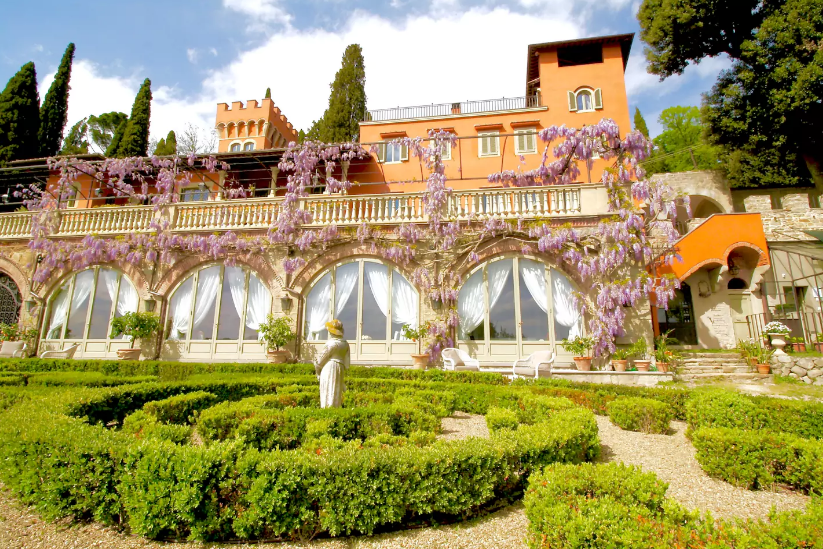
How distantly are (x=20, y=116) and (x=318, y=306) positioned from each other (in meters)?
20.4

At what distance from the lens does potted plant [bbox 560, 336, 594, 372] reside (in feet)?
33.4

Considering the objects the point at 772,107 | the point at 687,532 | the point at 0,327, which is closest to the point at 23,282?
the point at 0,327

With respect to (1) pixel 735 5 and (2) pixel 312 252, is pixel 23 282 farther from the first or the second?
(1) pixel 735 5

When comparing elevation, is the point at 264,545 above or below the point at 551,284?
below

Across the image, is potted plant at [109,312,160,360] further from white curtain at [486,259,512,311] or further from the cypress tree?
the cypress tree

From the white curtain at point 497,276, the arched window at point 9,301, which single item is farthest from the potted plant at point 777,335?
the arched window at point 9,301

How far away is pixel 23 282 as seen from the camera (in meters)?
13.5

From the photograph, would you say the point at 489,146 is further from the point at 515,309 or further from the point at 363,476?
the point at 363,476

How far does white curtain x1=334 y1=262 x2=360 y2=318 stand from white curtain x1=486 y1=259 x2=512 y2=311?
3.58 m

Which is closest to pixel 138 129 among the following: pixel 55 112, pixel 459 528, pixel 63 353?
pixel 55 112

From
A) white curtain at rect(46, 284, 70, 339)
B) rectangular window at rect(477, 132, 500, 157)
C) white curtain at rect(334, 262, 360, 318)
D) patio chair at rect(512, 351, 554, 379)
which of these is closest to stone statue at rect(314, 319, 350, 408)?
patio chair at rect(512, 351, 554, 379)

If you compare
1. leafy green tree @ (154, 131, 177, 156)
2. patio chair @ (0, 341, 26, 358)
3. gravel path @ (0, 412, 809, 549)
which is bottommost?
gravel path @ (0, 412, 809, 549)

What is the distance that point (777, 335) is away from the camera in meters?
10.9

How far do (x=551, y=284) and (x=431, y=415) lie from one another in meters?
6.72
